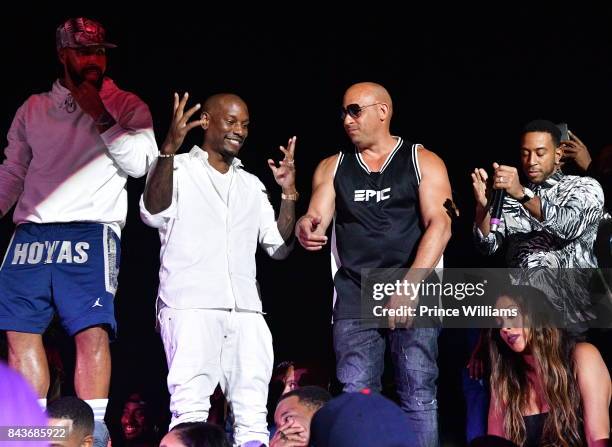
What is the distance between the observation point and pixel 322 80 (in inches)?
248

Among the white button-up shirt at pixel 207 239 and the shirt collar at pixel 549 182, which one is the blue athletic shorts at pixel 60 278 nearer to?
the white button-up shirt at pixel 207 239

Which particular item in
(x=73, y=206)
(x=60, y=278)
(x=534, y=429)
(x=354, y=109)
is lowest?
(x=534, y=429)

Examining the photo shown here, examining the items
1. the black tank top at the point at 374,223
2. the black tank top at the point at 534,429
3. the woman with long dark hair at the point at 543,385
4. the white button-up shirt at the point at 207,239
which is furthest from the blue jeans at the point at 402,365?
the white button-up shirt at the point at 207,239

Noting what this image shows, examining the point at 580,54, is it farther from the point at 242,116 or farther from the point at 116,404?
the point at 116,404

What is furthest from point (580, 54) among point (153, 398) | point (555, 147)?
point (153, 398)

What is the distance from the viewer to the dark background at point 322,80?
581cm

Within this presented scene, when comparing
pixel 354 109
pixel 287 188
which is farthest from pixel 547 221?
pixel 287 188

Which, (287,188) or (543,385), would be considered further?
(287,188)

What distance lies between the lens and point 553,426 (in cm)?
388

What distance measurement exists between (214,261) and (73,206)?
2.42 ft

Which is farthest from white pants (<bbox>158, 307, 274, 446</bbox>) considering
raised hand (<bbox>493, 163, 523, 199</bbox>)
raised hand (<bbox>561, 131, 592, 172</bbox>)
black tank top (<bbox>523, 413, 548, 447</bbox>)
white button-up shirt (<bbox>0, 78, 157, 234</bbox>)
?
raised hand (<bbox>561, 131, 592, 172</bbox>)

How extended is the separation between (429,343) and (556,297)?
0.70 m

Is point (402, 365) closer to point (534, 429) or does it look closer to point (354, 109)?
point (534, 429)

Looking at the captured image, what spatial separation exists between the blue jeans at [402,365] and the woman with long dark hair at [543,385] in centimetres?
28
